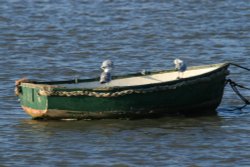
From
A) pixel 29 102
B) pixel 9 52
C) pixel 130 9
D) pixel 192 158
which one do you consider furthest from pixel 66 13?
pixel 192 158

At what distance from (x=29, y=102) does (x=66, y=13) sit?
19.3 metres

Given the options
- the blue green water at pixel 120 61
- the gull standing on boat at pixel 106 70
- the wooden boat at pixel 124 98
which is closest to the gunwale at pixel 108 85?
the wooden boat at pixel 124 98

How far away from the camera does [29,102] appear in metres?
20.8

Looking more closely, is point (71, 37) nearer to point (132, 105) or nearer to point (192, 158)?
point (132, 105)

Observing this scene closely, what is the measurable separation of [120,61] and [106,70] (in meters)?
7.31

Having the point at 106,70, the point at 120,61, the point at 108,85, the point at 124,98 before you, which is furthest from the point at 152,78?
the point at 120,61

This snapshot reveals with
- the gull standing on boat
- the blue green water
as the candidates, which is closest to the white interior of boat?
the gull standing on boat

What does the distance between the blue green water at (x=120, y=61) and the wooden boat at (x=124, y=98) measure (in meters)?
0.22

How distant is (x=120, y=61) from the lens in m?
28.5

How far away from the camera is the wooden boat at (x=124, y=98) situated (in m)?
20.3

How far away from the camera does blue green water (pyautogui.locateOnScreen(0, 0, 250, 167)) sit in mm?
18531

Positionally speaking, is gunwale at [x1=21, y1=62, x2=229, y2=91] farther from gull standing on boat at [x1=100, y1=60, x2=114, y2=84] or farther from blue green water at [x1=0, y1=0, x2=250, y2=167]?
blue green water at [x1=0, y1=0, x2=250, y2=167]

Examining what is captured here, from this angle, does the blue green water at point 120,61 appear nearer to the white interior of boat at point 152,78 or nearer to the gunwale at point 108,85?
the gunwale at point 108,85

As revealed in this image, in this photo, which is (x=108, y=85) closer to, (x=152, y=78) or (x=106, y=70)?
(x=106, y=70)
